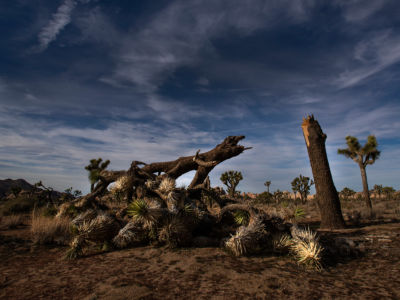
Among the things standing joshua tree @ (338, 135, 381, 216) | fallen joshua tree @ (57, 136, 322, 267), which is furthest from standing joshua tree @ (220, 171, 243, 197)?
fallen joshua tree @ (57, 136, 322, 267)

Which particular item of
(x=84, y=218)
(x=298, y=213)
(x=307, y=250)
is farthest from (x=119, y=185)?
(x=307, y=250)

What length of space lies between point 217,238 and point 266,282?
104 inches

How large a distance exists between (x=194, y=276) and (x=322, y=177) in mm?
7097

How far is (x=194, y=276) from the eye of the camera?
11.8ft

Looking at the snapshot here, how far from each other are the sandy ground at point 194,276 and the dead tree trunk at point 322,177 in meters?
3.15

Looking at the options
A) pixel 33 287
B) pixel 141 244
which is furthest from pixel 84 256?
pixel 33 287

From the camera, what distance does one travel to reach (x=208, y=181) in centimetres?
846

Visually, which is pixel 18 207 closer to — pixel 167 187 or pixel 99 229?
pixel 99 229

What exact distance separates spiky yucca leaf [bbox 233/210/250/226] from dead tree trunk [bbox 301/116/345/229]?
4426 millimetres

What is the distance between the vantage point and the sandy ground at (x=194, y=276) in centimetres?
306

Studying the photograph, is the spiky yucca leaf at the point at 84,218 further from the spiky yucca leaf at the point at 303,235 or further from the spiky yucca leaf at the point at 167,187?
the spiky yucca leaf at the point at 303,235

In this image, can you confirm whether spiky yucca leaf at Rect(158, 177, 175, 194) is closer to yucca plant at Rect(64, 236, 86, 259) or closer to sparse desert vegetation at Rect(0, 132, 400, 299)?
sparse desert vegetation at Rect(0, 132, 400, 299)

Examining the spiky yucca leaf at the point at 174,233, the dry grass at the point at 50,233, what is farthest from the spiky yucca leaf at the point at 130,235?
the dry grass at the point at 50,233

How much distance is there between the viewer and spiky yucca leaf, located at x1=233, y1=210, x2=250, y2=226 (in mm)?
5613
